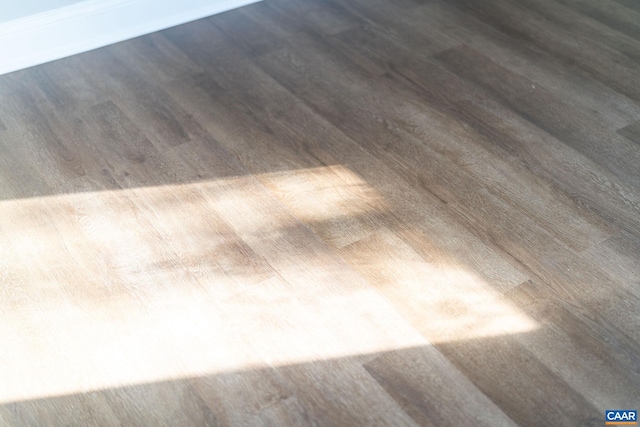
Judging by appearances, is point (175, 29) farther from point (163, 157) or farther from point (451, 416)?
point (451, 416)

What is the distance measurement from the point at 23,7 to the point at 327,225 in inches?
58.3

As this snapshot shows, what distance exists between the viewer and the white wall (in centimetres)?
266

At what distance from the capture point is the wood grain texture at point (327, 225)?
5.32 ft

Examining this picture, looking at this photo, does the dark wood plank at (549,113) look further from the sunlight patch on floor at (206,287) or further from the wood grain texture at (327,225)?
the sunlight patch on floor at (206,287)

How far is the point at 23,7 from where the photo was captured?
2688 millimetres

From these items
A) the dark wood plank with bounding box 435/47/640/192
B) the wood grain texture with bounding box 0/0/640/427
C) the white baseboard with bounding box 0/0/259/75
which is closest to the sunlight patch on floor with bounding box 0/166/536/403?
the wood grain texture with bounding box 0/0/640/427

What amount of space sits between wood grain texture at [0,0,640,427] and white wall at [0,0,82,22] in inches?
8.2

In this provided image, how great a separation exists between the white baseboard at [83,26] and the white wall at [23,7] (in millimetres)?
16

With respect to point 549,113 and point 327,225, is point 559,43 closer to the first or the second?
point 549,113

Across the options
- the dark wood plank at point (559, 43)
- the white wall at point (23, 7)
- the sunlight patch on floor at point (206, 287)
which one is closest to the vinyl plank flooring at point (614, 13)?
the dark wood plank at point (559, 43)

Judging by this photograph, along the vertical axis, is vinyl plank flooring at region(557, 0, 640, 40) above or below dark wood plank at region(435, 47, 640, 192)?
above

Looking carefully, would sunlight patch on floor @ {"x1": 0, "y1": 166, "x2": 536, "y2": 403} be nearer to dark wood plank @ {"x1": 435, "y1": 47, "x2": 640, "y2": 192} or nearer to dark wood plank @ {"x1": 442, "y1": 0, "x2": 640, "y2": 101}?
dark wood plank @ {"x1": 435, "y1": 47, "x2": 640, "y2": 192}

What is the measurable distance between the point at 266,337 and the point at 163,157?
804mm

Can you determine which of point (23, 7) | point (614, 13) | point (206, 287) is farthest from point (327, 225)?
point (614, 13)
